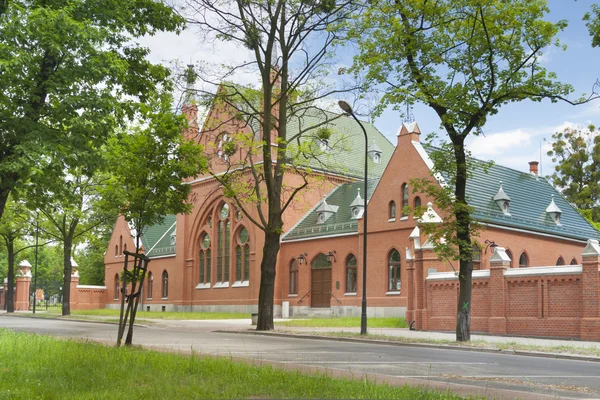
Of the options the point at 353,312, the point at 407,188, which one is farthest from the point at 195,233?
the point at 407,188

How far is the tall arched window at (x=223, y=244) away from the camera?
52.3 m

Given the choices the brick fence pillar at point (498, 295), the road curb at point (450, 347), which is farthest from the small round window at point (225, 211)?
the brick fence pillar at point (498, 295)

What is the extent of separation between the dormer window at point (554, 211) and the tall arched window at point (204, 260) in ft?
85.5

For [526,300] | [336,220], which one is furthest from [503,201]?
[526,300]

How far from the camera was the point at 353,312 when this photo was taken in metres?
41.4

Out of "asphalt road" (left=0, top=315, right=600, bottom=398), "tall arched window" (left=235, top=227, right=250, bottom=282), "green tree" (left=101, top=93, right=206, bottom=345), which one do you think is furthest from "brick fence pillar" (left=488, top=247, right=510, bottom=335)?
"tall arched window" (left=235, top=227, right=250, bottom=282)

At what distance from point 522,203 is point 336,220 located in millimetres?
11907

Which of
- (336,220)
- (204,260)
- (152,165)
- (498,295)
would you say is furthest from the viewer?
(204,260)

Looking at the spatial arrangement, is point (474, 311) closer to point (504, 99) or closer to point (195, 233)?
point (504, 99)

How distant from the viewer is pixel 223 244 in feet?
172

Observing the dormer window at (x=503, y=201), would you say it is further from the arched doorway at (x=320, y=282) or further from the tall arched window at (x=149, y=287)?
the tall arched window at (x=149, y=287)

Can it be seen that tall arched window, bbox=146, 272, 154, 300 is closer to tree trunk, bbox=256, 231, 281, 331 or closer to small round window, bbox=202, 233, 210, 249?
small round window, bbox=202, 233, 210, 249

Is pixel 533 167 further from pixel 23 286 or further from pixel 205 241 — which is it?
pixel 23 286

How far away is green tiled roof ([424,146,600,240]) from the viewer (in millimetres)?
39062
